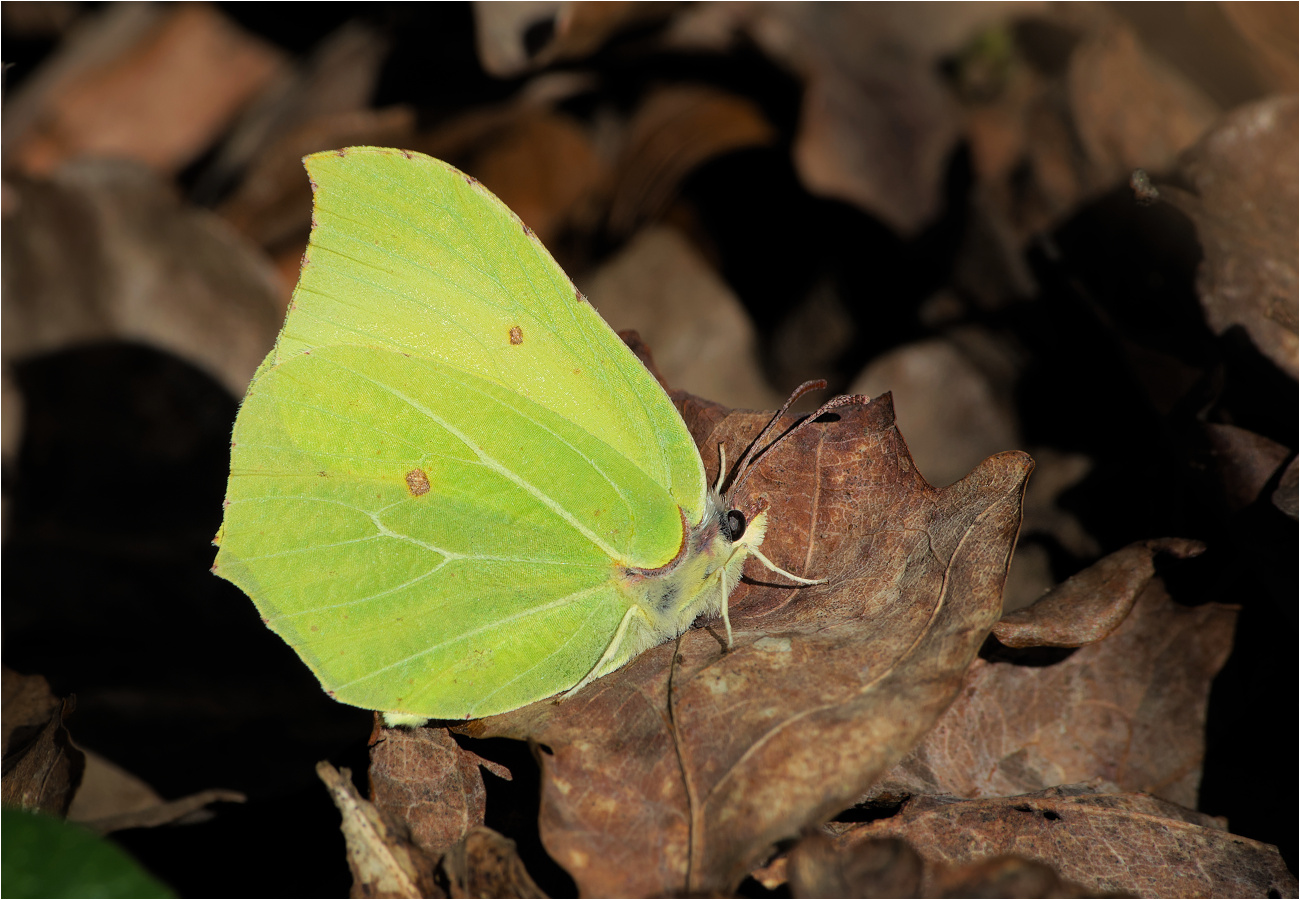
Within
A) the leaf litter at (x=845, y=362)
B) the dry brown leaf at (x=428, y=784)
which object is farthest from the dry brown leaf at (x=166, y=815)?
the dry brown leaf at (x=428, y=784)

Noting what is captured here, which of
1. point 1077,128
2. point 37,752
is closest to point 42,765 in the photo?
point 37,752

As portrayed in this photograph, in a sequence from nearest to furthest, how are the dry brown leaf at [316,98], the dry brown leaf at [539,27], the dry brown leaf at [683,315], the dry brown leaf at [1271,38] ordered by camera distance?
the dry brown leaf at [1271,38], the dry brown leaf at [539,27], the dry brown leaf at [683,315], the dry brown leaf at [316,98]

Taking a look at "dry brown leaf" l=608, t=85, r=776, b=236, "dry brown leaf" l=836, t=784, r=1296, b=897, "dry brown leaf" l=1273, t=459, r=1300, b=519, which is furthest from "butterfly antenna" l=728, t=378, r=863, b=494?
"dry brown leaf" l=608, t=85, r=776, b=236

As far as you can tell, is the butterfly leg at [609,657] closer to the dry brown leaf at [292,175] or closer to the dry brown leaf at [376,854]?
the dry brown leaf at [376,854]

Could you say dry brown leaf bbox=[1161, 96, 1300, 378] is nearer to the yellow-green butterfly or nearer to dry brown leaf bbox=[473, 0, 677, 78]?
the yellow-green butterfly

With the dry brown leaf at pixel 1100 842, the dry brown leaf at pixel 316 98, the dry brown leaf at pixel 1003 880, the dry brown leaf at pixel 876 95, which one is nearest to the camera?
the dry brown leaf at pixel 1003 880

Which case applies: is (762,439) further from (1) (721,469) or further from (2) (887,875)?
(2) (887,875)

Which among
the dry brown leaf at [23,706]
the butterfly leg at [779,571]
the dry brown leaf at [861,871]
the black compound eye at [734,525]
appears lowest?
the dry brown leaf at [23,706]
